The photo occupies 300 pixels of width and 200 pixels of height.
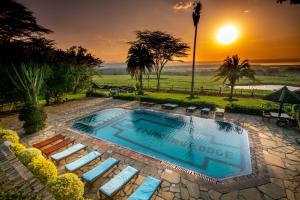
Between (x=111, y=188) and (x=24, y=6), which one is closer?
(x=111, y=188)

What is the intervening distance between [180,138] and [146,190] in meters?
7.02

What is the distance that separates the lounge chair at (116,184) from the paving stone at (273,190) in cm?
537

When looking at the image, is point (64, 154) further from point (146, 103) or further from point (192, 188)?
point (146, 103)

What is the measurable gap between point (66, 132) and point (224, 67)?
2246 centimetres

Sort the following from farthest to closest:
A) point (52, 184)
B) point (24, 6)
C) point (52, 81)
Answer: point (52, 81) → point (24, 6) → point (52, 184)

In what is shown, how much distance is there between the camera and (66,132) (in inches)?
492

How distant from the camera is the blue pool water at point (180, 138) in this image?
9.16 meters

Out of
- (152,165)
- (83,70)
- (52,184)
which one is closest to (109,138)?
(152,165)

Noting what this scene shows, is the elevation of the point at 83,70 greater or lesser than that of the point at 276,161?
greater

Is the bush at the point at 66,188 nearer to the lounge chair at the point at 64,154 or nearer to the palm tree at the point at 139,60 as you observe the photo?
the lounge chair at the point at 64,154

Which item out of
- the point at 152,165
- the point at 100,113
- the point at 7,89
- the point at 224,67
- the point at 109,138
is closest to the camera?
the point at 152,165

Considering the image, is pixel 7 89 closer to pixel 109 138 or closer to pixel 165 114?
pixel 109 138

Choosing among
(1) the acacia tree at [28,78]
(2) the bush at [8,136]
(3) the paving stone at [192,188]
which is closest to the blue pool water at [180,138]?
(3) the paving stone at [192,188]

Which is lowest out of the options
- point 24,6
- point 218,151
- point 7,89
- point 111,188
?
point 218,151
